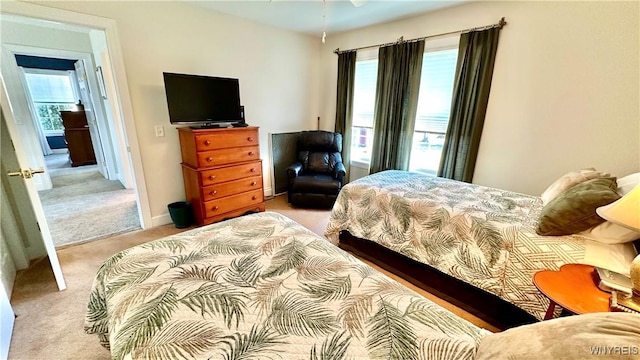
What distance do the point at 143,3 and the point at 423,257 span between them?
12.1ft

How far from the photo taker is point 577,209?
4.75 ft

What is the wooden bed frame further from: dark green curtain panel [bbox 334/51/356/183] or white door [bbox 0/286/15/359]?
white door [bbox 0/286/15/359]

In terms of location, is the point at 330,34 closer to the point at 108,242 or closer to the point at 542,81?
the point at 542,81

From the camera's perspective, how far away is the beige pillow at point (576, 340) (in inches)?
21.0

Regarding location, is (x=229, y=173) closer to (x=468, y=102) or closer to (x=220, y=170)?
(x=220, y=170)

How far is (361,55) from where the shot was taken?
3748 millimetres

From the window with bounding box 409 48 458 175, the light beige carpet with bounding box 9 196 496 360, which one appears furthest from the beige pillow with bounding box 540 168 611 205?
the window with bounding box 409 48 458 175

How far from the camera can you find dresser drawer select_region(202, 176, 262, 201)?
111 inches

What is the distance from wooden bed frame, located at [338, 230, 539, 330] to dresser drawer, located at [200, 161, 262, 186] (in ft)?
4.90

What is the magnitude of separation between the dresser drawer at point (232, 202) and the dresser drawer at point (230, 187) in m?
0.05

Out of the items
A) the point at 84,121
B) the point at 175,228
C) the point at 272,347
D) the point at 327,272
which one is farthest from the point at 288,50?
the point at 84,121

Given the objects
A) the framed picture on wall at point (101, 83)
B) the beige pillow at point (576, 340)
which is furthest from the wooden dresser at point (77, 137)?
the beige pillow at point (576, 340)

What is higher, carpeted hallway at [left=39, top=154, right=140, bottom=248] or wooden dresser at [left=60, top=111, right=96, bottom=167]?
wooden dresser at [left=60, top=111, right=96, bottom=167]

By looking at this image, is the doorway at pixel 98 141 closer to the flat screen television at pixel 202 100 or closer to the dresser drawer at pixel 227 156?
the flat screen television at pixel 202 100
